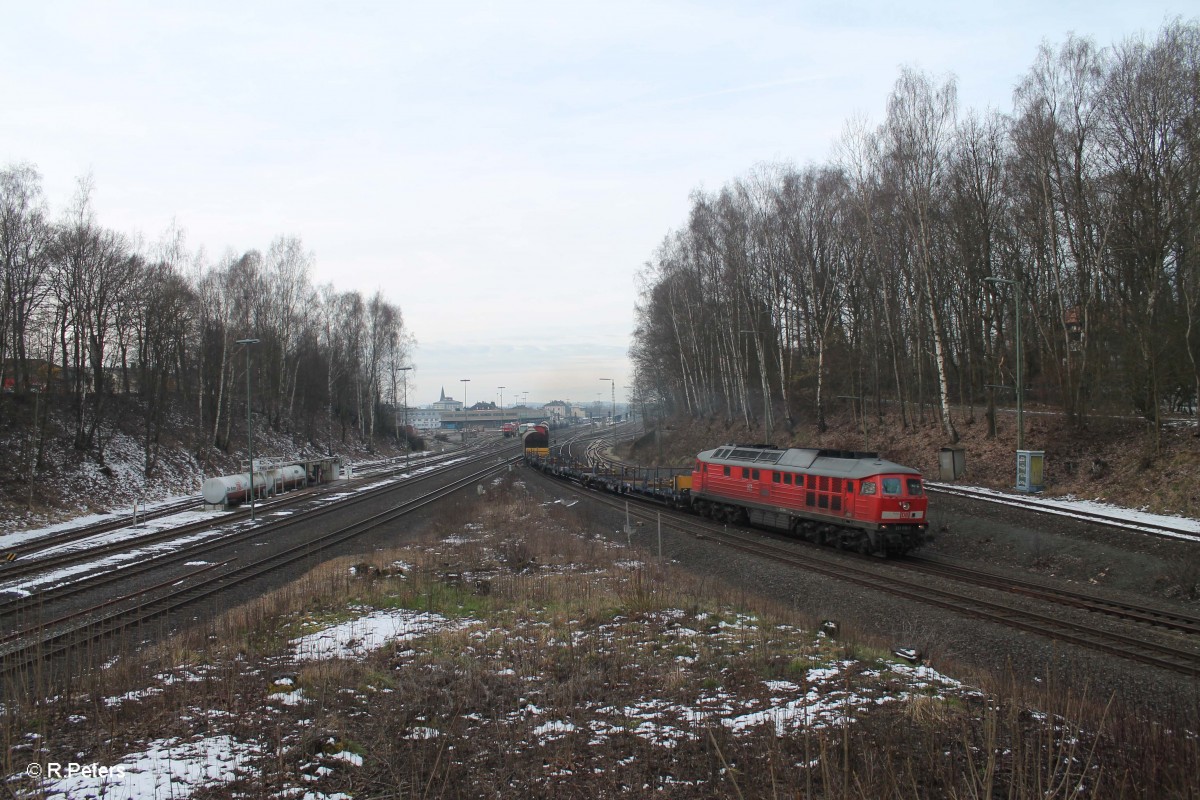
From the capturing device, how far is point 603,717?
795cm

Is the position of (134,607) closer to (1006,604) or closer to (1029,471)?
(1006,604)

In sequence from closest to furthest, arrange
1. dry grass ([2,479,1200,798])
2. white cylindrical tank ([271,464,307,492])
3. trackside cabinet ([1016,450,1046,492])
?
dry grass ([2,479,1200,798]) < trackside cabinet ([1016,450,1046,492]) < white cylindrical tank ([271,464,307,492])

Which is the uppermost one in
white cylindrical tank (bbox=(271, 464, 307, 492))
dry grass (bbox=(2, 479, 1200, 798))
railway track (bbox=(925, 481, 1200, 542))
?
railway track (bbox=(925, 481, 1200, 542))

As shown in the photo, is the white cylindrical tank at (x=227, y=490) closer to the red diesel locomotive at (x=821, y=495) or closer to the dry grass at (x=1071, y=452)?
the red diesel locomotive at (x=821, y=495)

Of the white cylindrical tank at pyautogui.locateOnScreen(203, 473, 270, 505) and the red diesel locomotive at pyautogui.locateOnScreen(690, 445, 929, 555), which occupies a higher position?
the red diesel locomotive at pyautogui.locateOnScreen(690, 445, 929, 555)

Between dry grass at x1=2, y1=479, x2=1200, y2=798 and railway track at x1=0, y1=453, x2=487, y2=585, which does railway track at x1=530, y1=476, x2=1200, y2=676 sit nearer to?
dry grass at x1=2, y1=479, x2=1200, y2=798

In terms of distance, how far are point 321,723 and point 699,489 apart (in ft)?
75.6

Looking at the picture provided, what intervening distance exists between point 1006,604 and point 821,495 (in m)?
7.86

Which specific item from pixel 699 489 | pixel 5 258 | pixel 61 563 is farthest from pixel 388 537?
pixel 5 258

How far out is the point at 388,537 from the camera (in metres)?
25.8

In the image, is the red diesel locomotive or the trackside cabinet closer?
the red diesel locomotive

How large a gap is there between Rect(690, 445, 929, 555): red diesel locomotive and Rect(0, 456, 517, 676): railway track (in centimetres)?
1516

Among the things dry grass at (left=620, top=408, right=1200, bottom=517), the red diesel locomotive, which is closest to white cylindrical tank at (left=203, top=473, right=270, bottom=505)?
the red diesel locomotive

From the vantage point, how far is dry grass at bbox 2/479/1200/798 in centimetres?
607
